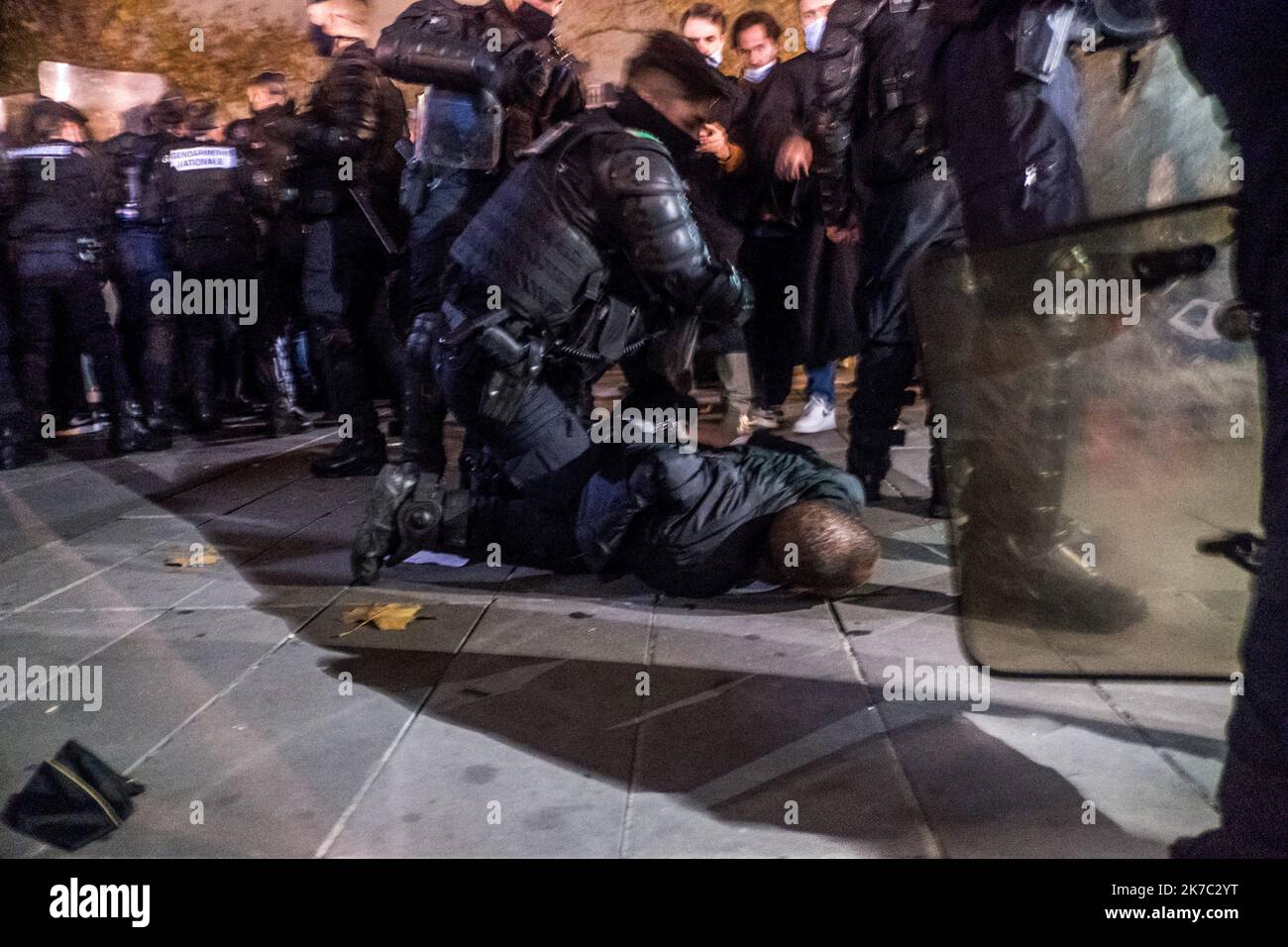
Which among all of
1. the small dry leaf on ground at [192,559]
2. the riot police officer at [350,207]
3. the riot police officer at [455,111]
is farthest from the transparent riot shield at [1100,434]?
the riot police officer at [350,207]

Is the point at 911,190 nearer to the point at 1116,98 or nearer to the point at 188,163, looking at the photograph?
the point at 1116,98

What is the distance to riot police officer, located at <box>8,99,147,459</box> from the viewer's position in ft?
21.9

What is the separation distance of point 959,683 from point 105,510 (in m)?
4.28

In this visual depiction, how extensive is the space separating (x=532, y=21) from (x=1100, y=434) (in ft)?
10.8

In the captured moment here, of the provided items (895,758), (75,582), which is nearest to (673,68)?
(895,758)

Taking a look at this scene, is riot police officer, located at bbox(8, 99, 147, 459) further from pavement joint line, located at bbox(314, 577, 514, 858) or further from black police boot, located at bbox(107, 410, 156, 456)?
pavement joint line, located at bbox(314, 577, 514, 858)

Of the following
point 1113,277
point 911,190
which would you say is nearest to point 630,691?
point 1113,277

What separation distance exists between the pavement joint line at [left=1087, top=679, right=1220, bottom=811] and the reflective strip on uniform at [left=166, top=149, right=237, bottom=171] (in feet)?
21.0

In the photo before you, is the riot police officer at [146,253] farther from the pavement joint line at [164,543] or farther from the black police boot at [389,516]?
the black police boot at [389,516]

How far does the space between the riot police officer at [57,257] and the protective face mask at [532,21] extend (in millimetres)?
3689

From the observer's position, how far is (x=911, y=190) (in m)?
4.36

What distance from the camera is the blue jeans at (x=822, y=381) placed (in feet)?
21.4
